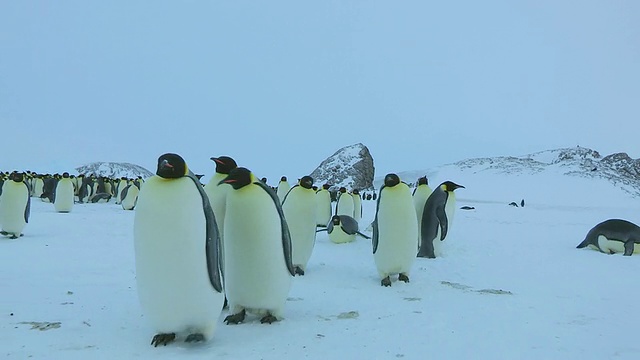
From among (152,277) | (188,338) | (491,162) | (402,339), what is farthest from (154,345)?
(491,162)

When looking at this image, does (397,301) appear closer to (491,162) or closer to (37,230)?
(37,230)

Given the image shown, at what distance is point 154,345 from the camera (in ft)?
11.8

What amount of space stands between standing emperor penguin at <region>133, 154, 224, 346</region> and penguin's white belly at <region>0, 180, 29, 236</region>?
7.15m

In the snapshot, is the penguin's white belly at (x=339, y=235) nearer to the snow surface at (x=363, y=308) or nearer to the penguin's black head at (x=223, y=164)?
the snow surface at (x=363, y=308)

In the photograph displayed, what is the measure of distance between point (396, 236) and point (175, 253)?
3.54 m

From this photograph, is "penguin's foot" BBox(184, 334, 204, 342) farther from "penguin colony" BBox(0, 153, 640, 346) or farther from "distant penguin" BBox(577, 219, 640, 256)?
"distant penguin" BBox(577, 219, 640, 256)

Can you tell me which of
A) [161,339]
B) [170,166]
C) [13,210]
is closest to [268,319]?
[161,339]

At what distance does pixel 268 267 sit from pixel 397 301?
5.70 ft

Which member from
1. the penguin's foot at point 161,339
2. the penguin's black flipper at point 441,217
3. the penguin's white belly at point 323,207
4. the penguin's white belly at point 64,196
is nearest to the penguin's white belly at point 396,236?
the penguin's black flipper at point 441,217

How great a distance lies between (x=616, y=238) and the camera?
9.52m

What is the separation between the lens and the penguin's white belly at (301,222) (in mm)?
6992

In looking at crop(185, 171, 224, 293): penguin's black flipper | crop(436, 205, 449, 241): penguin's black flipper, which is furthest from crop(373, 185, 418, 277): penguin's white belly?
crop(185, 171, 224, 293): penguin's black flipper

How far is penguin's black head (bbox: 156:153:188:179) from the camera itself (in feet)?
11.6

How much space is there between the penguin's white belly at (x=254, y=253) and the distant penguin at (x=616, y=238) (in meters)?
7.63
